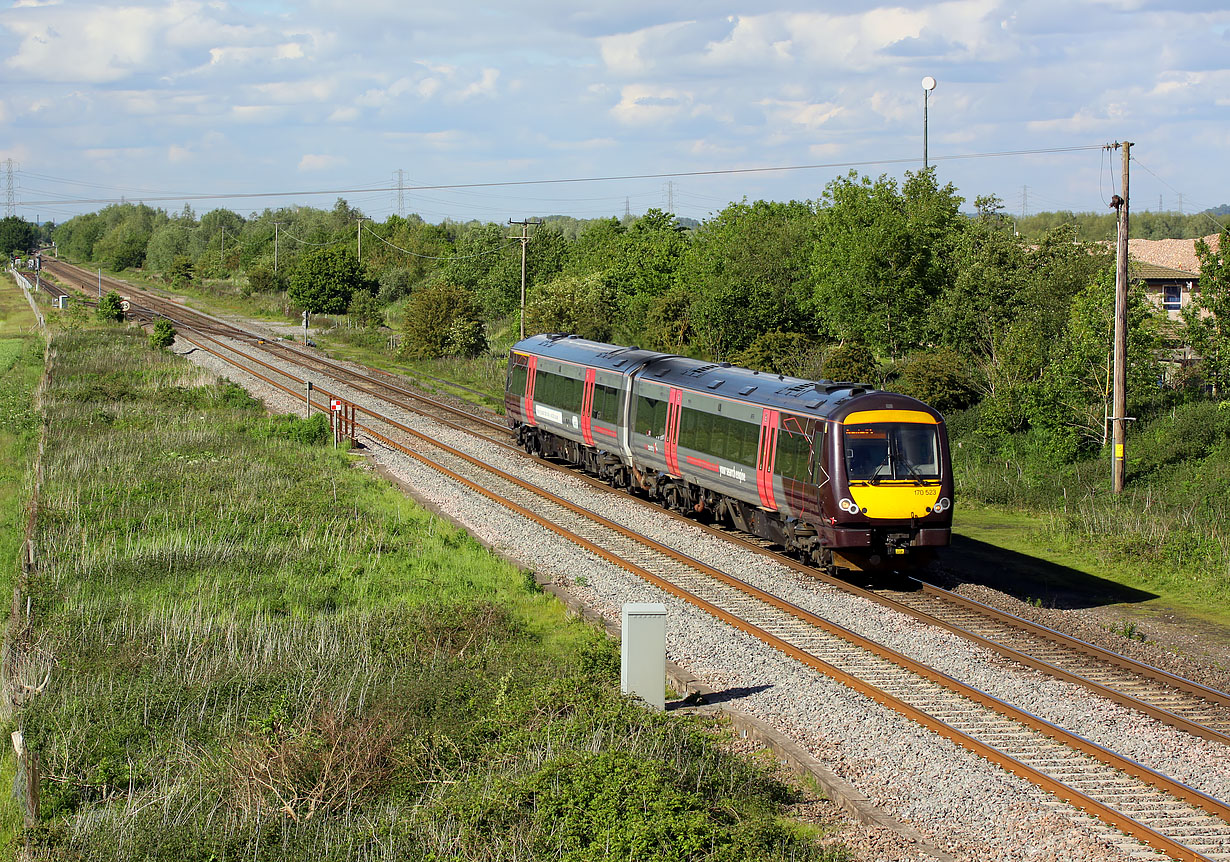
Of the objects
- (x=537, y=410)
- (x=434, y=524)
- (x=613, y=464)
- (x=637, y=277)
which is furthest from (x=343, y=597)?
(x=637, y=277)

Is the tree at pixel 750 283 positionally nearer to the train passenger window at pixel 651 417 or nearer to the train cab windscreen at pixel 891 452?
the train passenger window at pixel 651 417

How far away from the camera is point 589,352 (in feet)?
89.3

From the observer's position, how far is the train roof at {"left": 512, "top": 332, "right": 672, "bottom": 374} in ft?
82.5

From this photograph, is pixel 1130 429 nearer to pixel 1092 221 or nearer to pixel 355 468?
pixel 355 468

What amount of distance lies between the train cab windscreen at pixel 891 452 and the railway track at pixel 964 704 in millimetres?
1844

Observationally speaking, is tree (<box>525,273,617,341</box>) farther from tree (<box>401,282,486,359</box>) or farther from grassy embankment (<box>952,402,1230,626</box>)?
grassy embankment (<box>952,402,1230,626</box>)

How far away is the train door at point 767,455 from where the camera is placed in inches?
739

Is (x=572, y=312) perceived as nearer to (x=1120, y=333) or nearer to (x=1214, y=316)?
(x=1214, y=316)

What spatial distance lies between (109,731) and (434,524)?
421 inches

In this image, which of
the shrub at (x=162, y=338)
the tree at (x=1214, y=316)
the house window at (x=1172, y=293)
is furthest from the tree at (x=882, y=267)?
the shrub at (x=162, y=338)

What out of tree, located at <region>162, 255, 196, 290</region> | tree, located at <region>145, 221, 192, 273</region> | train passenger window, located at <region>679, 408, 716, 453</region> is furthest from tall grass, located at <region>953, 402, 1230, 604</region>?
tree, located at <region>145, 221, 192, 273</region>

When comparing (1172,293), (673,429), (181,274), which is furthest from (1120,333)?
(181,274)

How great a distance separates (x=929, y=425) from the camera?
57.3 feet

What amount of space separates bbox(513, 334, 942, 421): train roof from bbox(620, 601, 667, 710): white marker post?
689cm
